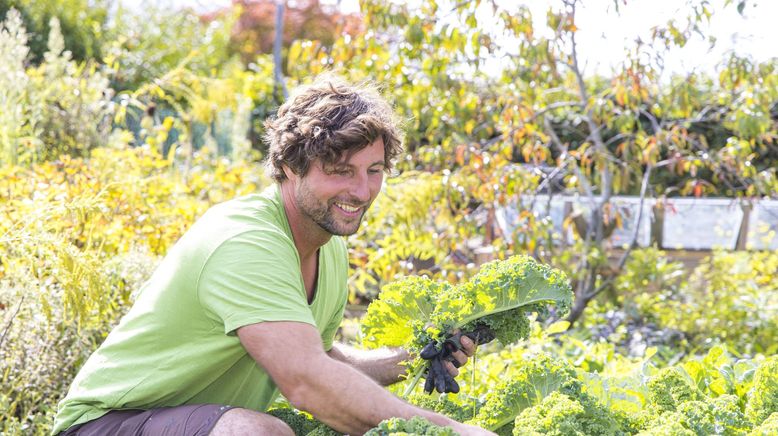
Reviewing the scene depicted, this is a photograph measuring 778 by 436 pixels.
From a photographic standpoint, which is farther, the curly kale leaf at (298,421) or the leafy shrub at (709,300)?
the leafy shrub at (709,300)

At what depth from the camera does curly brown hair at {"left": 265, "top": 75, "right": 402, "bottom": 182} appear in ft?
8.27

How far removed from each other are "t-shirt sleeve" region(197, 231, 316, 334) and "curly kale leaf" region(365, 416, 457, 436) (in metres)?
0.32

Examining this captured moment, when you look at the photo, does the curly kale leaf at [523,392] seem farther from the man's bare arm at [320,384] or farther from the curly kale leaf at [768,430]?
the curly kale leaf at [768,430]

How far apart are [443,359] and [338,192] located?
21.8 inches

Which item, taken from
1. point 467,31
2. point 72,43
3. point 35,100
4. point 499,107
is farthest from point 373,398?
point 72,43

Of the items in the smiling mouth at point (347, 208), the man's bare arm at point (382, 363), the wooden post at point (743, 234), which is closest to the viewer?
the smiling mouth at point (347, 208)

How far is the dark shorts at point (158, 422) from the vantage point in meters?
2.33

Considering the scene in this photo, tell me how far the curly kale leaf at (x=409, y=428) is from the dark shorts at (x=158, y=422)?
1.68ft

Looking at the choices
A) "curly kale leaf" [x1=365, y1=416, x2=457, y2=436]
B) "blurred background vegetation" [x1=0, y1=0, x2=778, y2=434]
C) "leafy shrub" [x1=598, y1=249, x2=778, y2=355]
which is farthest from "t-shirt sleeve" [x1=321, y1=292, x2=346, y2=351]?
"leafy shrub" [x1=598, y1=249, x2=778, y2=355]

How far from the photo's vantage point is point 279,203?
104 inches

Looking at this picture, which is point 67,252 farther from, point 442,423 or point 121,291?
point 442,423

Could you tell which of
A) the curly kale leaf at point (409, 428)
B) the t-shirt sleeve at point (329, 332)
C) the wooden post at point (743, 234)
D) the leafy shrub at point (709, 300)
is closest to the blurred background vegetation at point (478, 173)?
the leafy shrub at point (709, 300)

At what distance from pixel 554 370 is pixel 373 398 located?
61 cm

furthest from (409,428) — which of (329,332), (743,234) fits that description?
(743,234)
